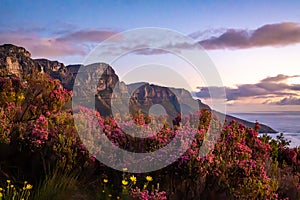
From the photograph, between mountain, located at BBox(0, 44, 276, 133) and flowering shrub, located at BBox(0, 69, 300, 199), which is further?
mountain, located at BBox(0, 44, 276, 133)

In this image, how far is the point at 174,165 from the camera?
8.55 m

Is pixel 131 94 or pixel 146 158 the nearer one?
pixel 146 158

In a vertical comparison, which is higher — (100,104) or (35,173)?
(100,104)

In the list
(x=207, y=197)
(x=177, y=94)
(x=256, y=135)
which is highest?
(x=177, y=94)

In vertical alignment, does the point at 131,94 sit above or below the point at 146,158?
above

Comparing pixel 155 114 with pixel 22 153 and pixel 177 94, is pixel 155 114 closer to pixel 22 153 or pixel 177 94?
pixel 177 94

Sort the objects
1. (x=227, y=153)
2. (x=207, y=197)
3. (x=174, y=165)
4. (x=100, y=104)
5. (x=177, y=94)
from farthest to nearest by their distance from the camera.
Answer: (x=100, y=104)
(x=177, y=94)
(x=227, y=153)
(x=174, y=165)
(x=207, y=197)

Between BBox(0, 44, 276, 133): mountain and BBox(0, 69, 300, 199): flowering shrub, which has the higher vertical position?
BBox(0, 44, 276, 133): mountain

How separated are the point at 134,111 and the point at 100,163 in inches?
115

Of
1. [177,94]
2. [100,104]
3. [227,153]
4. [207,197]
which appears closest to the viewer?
[207,197]

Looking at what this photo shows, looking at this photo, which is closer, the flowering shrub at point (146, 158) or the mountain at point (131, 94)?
the flowering shrub at point (146, 158)

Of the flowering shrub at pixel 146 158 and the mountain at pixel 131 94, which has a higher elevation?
the mountain at pixel 131 94

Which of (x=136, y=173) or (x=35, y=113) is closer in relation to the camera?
(x=136, y=173)

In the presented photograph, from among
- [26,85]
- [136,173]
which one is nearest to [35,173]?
[136,173]
